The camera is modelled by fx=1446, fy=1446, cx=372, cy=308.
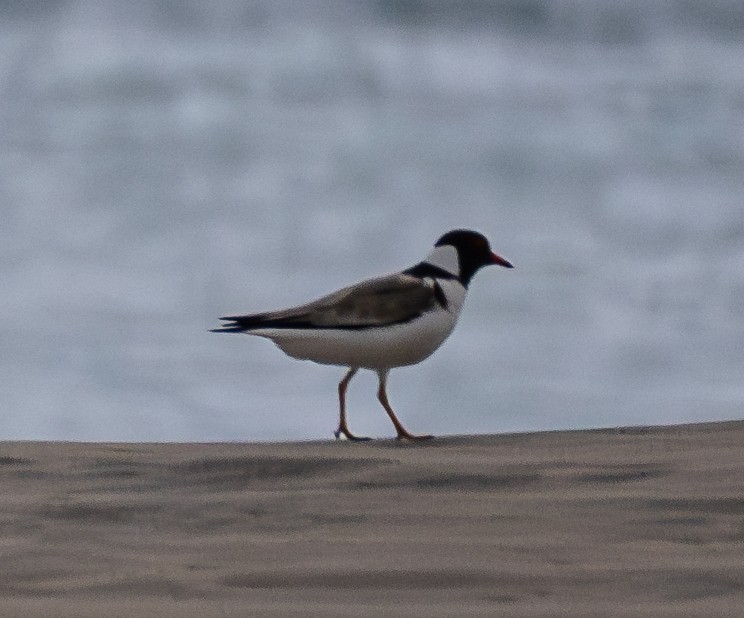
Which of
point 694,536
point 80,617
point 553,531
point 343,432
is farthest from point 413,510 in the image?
point 343,432

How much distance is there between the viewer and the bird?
7000mm

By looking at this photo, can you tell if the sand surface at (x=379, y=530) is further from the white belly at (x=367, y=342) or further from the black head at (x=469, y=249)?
the black head at (x=469, y=249)

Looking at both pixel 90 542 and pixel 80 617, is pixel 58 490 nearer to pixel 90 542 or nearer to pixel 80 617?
pixel 90 542

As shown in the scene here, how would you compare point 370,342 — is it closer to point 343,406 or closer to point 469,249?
point 343,406

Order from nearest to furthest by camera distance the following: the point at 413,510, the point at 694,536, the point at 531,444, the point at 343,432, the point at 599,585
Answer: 1. the point at 599,585
2. the point at 694,536
3. the point at 413,510
4. the point at 531,444
5. the point at 343,432

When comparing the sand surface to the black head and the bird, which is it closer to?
the bird

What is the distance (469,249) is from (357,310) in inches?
55.0

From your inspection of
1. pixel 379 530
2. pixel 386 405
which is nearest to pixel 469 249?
pixel 386 405

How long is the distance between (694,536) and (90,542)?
147 cm

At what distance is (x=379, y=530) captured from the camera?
3.62m

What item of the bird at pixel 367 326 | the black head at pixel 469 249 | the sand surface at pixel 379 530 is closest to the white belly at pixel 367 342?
the bird at pixel 367 326

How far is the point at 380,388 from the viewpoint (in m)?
7.43

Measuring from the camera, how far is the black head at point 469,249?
8234mm

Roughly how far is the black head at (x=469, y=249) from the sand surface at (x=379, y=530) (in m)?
2.94
